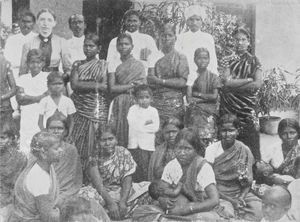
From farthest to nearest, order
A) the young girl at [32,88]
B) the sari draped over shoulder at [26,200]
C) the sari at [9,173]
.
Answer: the young girl at [32,88], the sari at [9,173], the sari draped over shoulder at [26,200]

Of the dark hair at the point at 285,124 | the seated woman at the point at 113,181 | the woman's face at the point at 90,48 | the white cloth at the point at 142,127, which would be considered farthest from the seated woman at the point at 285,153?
the woman's face at the point at 90,48

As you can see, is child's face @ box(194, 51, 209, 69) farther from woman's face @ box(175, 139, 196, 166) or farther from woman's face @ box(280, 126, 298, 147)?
woman's face @ box(280, 126, 298, 147)

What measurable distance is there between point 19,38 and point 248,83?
2100mm

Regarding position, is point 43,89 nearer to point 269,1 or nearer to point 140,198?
point 140,198

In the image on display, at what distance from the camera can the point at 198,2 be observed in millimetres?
5219

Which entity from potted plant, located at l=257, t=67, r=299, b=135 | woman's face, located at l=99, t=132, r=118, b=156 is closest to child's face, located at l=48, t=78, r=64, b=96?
woman's face, located at l=99, t=132, r=118, b=156

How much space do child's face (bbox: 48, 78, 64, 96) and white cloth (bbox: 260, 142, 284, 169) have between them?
6.22 ft

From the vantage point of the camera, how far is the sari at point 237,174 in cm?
509

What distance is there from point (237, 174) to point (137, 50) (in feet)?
4.70

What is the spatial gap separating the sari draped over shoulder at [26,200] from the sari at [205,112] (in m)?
1.31

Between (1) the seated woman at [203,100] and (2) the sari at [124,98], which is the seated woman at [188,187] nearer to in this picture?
(1) the seated woman at [203,100]

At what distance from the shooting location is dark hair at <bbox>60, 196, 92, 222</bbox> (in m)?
4.91

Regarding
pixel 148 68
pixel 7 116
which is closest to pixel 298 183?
pixel 148 68

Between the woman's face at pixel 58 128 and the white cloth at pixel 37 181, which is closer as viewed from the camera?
the white cloth at pixel 37 181
